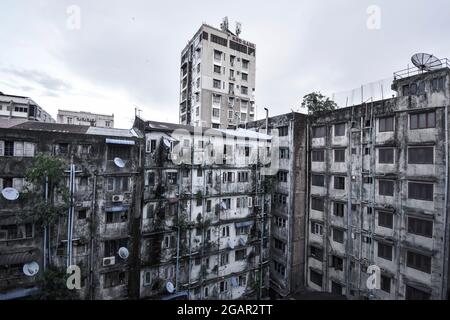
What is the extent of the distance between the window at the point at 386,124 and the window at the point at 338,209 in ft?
25.5

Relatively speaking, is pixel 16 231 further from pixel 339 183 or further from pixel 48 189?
pixel 339 183

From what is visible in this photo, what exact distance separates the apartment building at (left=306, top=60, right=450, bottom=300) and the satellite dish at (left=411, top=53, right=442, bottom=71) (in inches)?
30.1

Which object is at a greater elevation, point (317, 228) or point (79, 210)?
point (79, 210)

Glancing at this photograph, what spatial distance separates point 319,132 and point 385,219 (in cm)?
1018

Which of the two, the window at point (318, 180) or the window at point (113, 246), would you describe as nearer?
the window at point (113, 246)

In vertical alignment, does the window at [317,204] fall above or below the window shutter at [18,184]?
below

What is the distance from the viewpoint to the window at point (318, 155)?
80.6 feet

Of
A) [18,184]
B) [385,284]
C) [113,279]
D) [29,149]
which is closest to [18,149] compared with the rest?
[29,149]

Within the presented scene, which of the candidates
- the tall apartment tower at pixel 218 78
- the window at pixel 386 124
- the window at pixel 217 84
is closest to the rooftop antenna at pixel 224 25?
the tall apartment tower at pixel 218 78

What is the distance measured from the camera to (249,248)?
25031mm

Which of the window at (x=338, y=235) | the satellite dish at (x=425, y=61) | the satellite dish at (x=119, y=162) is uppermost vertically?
the satellite dish at (x=425, y=61)

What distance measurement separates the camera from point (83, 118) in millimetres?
57094

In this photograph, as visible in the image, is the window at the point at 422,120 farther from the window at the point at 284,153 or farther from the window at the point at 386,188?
the window at the point at 284,153

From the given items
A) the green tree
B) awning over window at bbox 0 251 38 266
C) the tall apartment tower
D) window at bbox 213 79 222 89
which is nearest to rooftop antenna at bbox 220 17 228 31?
the tall apartment tower
